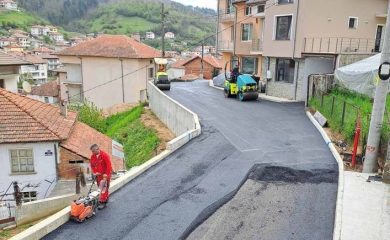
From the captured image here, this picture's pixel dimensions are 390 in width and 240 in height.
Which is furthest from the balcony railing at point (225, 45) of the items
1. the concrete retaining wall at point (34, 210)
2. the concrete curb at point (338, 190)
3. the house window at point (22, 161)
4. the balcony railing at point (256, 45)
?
the concrete retaining wall at point (34, 210)

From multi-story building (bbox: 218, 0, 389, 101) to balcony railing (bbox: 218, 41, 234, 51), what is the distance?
658 centimetres

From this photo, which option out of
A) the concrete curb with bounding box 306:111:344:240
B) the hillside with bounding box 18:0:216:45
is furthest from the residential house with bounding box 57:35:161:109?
the hillside with bounding box 18:0:216:45

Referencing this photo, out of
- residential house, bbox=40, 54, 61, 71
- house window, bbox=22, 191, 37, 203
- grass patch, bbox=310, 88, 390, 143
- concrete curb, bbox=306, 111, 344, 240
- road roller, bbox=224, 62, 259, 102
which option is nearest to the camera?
concrete curb, bbox=306, 111, 344, 240

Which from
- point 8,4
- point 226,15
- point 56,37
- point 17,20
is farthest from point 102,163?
point 8,4

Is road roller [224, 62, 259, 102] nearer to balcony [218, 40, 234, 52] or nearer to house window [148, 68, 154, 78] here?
balcony [218, 40, 234, 52]

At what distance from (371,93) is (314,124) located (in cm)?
401

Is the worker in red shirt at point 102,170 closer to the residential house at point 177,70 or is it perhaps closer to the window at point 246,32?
the window at point 246,32

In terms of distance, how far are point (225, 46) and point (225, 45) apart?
0.58 ft

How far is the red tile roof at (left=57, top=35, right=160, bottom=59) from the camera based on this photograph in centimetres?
3575

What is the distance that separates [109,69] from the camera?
119ft

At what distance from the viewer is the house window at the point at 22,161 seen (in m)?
15.7

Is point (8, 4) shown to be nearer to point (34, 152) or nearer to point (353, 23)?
point (353, 23)

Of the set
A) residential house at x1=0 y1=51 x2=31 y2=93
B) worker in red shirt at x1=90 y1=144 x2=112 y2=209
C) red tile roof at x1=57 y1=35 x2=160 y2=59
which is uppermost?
red tile roof at x1=57 y1=35 x2=160 y2=59

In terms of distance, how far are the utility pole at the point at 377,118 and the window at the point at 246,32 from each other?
73.4 feet
